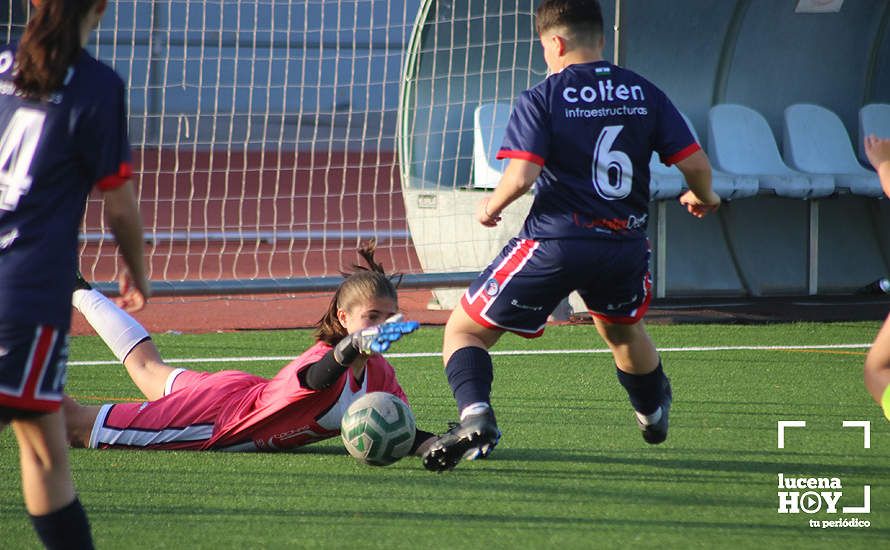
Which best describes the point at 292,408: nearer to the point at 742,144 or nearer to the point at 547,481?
the point at 547,481

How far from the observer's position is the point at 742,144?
9.76 m

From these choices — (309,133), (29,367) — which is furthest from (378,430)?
(309,133)

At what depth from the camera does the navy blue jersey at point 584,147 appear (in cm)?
402

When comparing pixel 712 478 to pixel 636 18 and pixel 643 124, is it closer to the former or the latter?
pixel 643 124

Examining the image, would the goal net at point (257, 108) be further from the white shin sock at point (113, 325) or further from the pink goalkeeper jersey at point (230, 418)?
the pink goalkeeper jersey at point (230, 418)

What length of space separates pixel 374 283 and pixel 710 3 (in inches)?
252

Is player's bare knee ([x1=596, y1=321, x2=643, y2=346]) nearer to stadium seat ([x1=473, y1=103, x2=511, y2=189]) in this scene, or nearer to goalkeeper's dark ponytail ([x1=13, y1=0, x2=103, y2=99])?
goalkeeper's dark ponytail ([x1=13, y1=0, x2=103, y2=99])

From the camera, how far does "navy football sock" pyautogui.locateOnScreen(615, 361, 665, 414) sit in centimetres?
439

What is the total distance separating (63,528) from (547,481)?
180 centimetres

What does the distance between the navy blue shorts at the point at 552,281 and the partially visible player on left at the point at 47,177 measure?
166cm

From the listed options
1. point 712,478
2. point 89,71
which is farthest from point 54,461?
point 712,478

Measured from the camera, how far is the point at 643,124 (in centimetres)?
412

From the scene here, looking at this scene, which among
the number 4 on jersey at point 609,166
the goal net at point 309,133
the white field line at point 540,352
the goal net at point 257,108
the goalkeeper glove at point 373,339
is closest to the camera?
the goalkeeper glove at point 373,339

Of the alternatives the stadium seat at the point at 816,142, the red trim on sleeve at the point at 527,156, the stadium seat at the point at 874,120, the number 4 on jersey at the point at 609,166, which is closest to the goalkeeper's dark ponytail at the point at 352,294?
the red trim on sleeve at the point at 527,156
